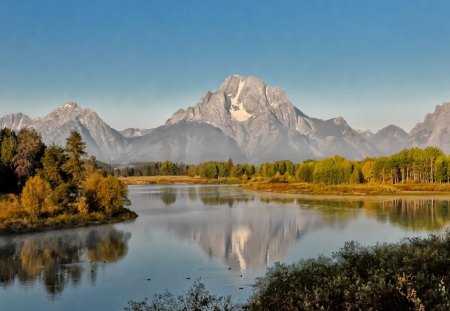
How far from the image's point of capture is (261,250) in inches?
1865

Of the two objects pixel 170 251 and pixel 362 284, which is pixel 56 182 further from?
pixel 362 284

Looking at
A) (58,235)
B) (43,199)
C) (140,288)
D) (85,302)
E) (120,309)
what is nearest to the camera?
(120,309)

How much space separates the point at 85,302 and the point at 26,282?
8.06 m

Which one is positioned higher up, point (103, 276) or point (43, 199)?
point (43, 199)

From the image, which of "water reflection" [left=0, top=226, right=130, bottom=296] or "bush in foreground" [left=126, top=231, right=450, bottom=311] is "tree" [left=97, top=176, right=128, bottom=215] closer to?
"water reflection" [left=0, top=226, right=130, bottom=296]

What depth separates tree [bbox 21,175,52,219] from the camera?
2554 inches

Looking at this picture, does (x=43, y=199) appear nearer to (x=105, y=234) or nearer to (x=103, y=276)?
(x=105, y=234)

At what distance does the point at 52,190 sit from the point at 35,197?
5.60m

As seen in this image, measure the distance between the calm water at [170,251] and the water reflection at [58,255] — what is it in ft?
0.27

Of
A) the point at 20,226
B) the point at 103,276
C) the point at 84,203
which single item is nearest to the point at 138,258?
the point at 103,276

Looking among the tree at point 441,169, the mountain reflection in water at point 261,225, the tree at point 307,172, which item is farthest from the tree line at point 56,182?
→ the tree at point 307,172

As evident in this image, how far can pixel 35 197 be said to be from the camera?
215 ft

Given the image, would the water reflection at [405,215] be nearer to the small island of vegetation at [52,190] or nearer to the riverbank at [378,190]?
the small island of vegetation at [52,190]

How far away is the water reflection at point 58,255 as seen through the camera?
3597cm
